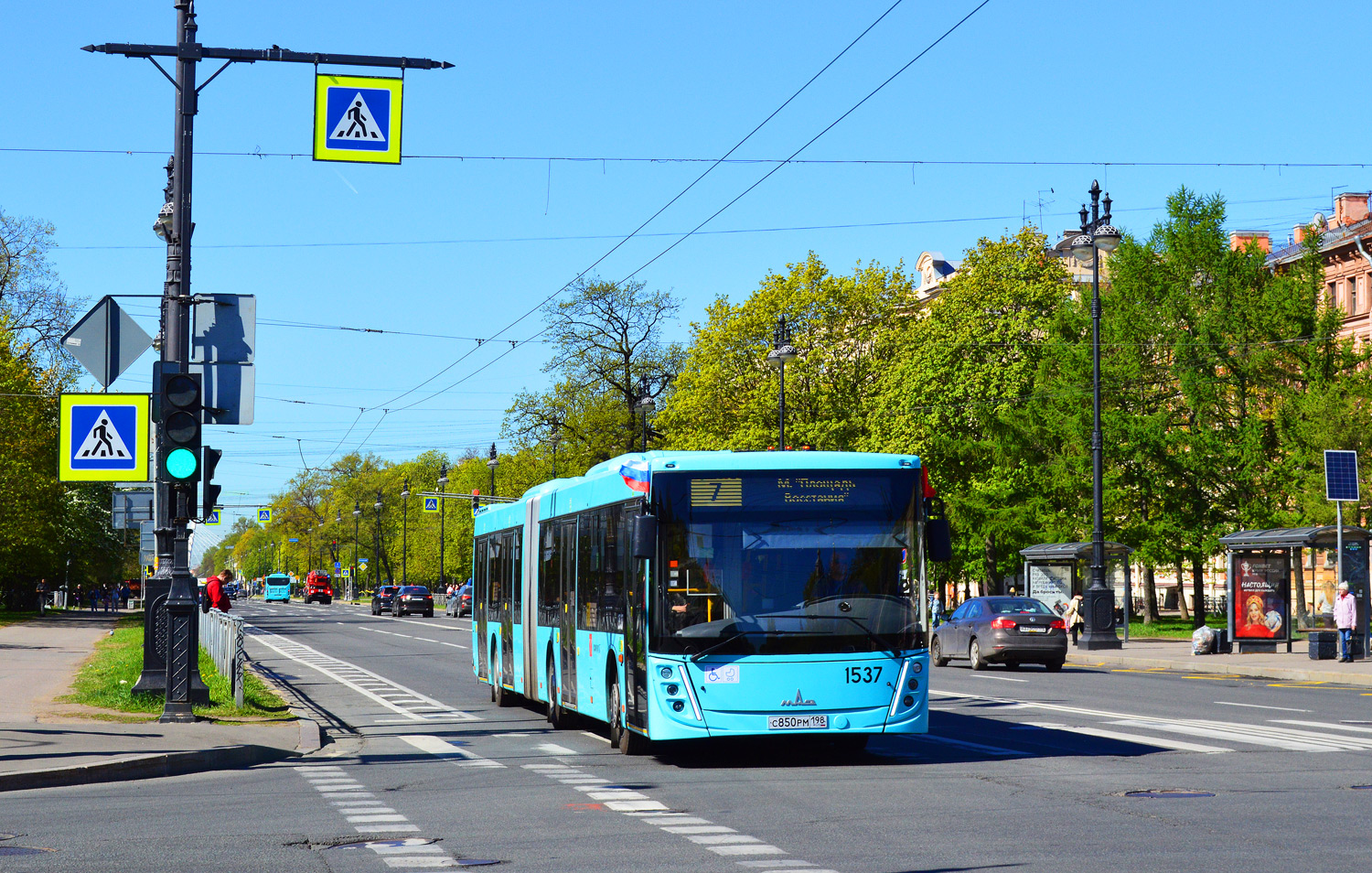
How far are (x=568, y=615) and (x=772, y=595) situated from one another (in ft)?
13.7

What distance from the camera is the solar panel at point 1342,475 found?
114ft

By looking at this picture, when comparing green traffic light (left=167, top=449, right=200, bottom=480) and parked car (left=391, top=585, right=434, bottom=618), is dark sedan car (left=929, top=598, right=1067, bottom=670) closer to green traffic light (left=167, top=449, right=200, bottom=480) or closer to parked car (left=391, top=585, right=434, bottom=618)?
green traffic light (left=167, top=449, right=200, bottom=480)

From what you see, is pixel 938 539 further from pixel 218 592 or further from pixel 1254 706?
pixel 218 592

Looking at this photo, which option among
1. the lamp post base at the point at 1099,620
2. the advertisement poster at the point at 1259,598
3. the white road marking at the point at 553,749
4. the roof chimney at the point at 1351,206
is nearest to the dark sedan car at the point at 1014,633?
the advertisement poster at the point at 1259,598

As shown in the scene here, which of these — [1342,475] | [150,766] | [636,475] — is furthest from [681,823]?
[1342,475]

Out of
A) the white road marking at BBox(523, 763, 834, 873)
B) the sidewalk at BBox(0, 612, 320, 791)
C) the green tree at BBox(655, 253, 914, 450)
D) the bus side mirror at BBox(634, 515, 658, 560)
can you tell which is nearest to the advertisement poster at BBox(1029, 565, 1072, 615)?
the green tree at BBox(655, 253, 914, 450)

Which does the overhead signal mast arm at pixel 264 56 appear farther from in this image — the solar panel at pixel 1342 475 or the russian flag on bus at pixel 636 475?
the solar panel at pixel 1342 475

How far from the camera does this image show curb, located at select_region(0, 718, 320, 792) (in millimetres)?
12672

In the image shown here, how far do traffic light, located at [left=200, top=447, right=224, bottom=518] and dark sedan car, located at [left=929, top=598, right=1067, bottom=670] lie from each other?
54.9ft

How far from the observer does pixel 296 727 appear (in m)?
17.3

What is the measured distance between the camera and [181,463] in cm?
1653

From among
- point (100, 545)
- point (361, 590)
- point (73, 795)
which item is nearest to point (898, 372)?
point (100, 545)

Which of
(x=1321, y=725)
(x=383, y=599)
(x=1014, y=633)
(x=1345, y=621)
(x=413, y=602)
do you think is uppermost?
(x=1345, y=621)

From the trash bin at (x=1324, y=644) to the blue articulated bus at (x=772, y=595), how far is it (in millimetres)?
21568
